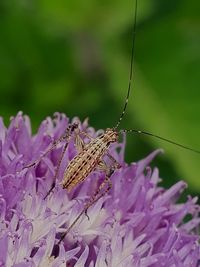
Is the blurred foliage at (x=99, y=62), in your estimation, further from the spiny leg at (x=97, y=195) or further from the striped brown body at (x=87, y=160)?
the spiny leg at (x=97, y=195)

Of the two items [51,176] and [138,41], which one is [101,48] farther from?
[51,176]

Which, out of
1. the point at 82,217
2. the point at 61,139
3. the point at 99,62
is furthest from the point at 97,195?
the point at 99,62

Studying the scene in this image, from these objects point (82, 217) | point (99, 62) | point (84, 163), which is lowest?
point (82, 217)

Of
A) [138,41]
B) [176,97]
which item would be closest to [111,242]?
[176,97]

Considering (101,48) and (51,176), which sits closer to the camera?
(51,176)

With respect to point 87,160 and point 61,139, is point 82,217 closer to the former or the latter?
point 87,160

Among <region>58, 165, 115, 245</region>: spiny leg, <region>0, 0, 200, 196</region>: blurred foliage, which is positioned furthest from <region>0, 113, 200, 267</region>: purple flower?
<region>0, 0, 200, 196</region>: blurred foliage

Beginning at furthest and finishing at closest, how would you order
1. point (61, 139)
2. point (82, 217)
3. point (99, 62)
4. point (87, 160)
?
point (99, 62)
point (61, 139)
point (87, 160)
point (82, 217)
